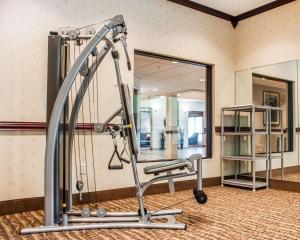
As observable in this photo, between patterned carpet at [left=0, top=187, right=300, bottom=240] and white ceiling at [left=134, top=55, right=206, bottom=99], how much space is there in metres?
2.63

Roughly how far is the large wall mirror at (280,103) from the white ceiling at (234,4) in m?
1.00

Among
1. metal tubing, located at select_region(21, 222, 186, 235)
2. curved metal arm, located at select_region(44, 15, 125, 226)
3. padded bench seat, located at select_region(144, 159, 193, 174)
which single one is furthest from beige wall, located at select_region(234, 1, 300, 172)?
curved metal arm, located at select_region(44, 15, 125, 226)

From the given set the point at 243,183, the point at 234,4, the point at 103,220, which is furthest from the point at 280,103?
the point at 103,220

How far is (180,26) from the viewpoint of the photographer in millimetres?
4512

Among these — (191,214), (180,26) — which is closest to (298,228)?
(191,214)

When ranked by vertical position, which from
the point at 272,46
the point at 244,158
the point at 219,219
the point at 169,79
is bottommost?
the point at 219,219

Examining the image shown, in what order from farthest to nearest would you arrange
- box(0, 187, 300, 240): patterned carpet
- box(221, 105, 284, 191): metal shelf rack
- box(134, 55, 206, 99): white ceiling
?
box(134, 55, 206, 99): white ceiling, box(221, 105, 284, 191): metal shelf rack, box(0, 187, 300, 240): patterned carpet

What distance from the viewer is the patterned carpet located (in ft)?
7.93

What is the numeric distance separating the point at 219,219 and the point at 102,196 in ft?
4.87

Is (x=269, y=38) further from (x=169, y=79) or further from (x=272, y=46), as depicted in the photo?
(x=169, y=79)

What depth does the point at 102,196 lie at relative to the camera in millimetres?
3627

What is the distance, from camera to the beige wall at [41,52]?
10.1 feet

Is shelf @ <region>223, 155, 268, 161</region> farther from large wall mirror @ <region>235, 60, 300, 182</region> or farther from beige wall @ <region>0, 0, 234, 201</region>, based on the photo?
beige wall @ <region>0, 0, 234, 201</region>

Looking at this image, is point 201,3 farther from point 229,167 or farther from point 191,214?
point 191,214
